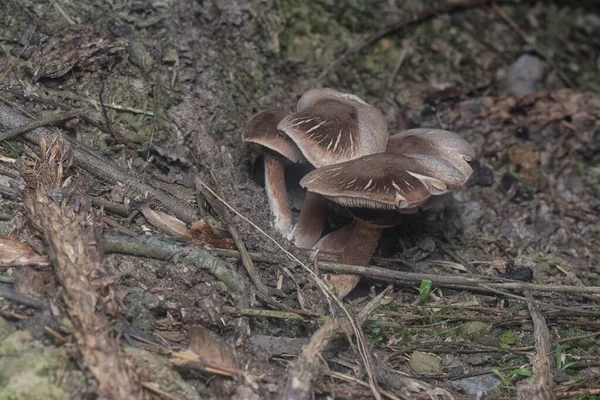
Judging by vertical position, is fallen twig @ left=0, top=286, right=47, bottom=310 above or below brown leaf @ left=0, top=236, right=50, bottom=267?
below

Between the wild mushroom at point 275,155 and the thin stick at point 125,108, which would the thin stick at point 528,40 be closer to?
the wild mushroom at point 275,155

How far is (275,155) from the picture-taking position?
391 centimetres

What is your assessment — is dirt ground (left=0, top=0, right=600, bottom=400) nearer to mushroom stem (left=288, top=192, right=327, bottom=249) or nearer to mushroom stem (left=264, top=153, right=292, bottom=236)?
mushroom stem (left=264, top=153, right=292, bottom=236)

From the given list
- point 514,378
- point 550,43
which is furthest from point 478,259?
point 550,43

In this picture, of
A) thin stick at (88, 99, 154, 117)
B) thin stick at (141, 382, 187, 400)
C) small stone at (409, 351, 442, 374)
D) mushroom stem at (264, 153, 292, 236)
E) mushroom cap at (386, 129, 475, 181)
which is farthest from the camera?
mushroom stem at (264, 153, 292, 236)

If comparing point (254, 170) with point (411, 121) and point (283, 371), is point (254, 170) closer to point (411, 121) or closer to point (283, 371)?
point (411, 121)

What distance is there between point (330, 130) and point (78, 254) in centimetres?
154

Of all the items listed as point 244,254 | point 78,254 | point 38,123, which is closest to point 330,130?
point 244,254

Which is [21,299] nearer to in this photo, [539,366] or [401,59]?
[539,366]

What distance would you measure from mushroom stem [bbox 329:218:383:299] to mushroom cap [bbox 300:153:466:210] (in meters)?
0.46

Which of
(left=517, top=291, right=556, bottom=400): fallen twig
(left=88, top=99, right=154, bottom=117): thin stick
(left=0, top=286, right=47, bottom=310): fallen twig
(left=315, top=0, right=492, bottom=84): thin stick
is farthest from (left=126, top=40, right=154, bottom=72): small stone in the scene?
(left=517, top=291, right=556, bottom=400): fallen twig

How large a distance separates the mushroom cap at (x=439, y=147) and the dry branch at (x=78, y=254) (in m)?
1.84

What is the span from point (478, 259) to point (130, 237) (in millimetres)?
2409

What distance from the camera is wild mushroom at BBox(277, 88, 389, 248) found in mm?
3436
